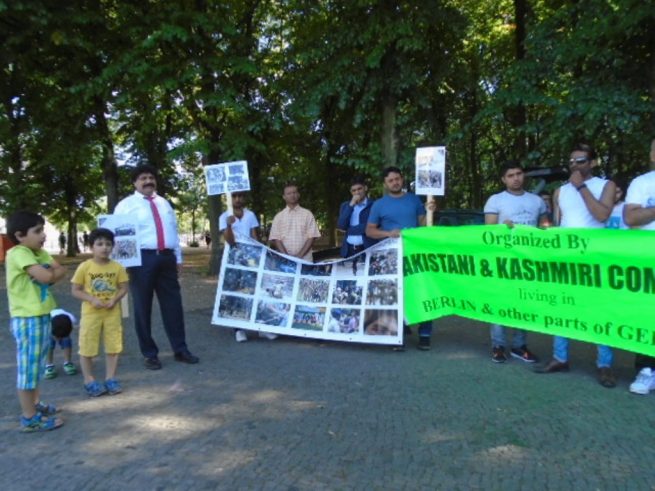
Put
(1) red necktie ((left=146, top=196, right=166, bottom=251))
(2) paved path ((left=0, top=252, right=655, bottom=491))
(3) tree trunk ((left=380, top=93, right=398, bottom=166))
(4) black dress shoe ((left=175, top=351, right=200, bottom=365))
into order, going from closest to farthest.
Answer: (2) paved path ((left=0, top=252, right=655, bottom=491)) < (1) red necktie ((left=146, top=196, right=166, bottom=251)) < (4) black dress shoe ((left=175, top=351, right=200, bottom=365)) < (3) tree trunk ((left=380, top=93, right=398, bottom=166))

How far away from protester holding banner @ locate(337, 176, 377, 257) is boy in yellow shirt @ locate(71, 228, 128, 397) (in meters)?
3.04

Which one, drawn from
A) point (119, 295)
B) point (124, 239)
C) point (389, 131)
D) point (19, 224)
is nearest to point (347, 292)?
point (124, 239)

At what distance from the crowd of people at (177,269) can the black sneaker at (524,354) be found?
1cm

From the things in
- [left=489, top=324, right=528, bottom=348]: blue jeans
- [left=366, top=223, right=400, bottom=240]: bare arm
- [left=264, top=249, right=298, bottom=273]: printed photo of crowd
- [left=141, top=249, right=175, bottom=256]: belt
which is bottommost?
[left=489, top=324, right=528, bottom=348]: blue jeans

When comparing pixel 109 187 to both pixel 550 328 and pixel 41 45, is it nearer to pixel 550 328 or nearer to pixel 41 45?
pixel 41 45

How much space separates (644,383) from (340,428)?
2618mm

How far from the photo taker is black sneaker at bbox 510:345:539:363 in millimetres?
6017

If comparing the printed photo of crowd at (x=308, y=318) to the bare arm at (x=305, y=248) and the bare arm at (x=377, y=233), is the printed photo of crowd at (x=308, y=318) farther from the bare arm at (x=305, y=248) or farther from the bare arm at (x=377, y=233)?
the bare arm at (x=377, y=233)

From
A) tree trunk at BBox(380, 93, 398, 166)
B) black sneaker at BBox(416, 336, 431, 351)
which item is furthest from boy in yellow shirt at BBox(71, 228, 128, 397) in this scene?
tree trunk at BBox(380, 93, 398, 166)

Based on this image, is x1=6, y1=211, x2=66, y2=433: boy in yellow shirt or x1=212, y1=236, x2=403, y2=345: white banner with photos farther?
x1=212, y1=236, x2=403, y2=345: white banner with photos

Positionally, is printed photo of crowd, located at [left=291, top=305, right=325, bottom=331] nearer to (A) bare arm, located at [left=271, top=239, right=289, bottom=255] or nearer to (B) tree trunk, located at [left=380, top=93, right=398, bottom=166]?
(A) bare arm, located at [left=271, top=239, right=289, bottom=255]

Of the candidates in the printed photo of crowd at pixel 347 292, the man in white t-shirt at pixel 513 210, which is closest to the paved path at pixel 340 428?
the man in white t-shirt at pixel 513 210

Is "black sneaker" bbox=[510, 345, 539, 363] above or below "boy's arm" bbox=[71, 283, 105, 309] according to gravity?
below

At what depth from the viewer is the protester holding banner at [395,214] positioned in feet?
21.7
